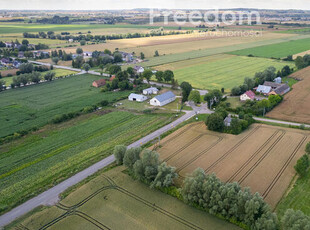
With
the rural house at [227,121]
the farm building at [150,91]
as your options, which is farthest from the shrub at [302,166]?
the farm building at [150,91]

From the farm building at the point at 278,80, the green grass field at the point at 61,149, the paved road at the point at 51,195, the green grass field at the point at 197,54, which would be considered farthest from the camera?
the green grass field at the point at 197,54

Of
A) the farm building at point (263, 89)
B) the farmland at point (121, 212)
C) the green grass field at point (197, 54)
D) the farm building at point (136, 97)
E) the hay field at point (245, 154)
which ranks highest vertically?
the green grass field at point (197, 54)

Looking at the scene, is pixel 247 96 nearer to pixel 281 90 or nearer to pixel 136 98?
pixel 281 90

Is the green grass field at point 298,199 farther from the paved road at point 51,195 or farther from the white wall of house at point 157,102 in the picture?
the white wall of house at point 157,102

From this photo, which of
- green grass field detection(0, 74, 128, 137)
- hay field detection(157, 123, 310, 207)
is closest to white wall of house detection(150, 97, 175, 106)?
green grass field detection(0, 74, 128, 137)

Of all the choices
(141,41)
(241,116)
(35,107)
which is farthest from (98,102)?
(141,41)

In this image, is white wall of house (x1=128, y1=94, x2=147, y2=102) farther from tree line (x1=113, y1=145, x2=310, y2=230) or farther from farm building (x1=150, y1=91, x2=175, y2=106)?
tree line (x1=113, y1=145, x2=310, y2=230)

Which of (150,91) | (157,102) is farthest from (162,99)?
(150,91)

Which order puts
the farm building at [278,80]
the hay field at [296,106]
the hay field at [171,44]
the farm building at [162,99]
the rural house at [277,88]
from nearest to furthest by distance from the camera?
1. the hay field at [296,106]
2. the farm building at [162,99]
3. the rural house at [277,88]
4. the farm building at [278,80]
5. the hay field at [171,44]
